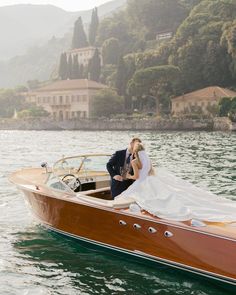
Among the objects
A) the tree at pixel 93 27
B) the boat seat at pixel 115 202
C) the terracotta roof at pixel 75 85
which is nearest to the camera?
the boat seat at pixel 115 202

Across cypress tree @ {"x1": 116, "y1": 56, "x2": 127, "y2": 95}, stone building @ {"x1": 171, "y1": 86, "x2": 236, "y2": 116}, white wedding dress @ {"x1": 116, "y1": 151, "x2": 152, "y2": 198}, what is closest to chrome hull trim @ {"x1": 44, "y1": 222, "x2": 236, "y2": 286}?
white wedding dress @ {"x1": 116, "y1": 151, "x2": 152, "y2": 198}

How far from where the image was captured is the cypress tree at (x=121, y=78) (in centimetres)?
11000

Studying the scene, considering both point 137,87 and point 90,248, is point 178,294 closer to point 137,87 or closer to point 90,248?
point 90,248

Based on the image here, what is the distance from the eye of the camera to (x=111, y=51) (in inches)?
5679

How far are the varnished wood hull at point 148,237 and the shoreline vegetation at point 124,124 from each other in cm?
7166

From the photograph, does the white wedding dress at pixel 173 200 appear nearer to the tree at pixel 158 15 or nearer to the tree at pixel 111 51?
the tree at pixel 111 51

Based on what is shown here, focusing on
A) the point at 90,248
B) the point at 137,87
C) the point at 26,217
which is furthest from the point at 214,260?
the point at 137,87

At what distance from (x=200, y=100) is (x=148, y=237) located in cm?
8986

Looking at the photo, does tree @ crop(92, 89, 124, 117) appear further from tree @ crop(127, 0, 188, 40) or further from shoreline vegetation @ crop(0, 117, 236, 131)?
tree @ crop(127, 0, 188, 40)

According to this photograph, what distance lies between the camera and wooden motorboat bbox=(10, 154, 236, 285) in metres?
7.08

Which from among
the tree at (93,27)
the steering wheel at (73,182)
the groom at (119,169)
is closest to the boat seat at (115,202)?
the groom at (119,169)

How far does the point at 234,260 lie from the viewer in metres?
6.82

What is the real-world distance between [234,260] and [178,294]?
3.73 feet

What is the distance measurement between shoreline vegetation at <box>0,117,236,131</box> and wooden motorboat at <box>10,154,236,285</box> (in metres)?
70.2
